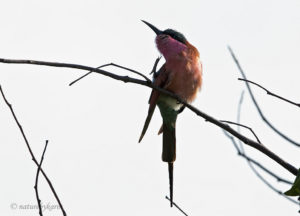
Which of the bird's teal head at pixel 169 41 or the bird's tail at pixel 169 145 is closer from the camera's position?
the bird's tail at pixel 169 145

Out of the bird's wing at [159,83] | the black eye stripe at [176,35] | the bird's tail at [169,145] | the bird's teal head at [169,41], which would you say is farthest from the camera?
the black eye stripe at [176,35]

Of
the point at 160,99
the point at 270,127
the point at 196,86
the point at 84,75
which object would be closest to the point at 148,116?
the point at 160,99

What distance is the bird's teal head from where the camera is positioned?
4.30 meters

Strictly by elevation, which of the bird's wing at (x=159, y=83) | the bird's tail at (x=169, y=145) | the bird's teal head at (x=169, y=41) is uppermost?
the bird's teal head at (x=169, y=41)

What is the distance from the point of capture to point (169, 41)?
4.40 m

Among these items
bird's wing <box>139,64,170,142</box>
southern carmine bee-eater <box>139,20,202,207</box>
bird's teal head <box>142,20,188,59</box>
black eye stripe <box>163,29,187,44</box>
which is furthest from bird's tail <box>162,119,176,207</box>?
black eye stripe <box>163,29,187,44</box>

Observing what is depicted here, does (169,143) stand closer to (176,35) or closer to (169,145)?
(169,145)

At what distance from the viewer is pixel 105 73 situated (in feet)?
7.95

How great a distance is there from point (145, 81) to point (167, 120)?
69.1 inches

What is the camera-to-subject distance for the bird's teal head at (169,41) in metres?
4.30

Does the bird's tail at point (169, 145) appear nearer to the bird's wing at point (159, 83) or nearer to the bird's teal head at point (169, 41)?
the bird's wing at point (159, 83)

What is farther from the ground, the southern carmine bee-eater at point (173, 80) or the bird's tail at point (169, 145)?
the southern carmine bee-eater at point (173, 80)

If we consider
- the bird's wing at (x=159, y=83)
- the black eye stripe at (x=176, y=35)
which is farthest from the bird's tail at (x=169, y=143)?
the black eye stripe at (x=176, y=35)

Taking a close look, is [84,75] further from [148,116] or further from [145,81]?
[148,116]
